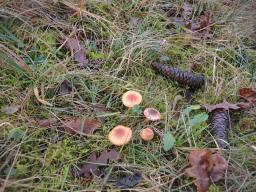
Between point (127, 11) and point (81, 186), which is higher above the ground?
point (127, 11)

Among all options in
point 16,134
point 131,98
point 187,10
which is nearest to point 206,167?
point 131,98

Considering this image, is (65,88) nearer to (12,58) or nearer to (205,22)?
(12,58)

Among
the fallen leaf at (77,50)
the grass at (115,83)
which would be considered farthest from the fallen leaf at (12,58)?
the fallen leaf at (77,50)

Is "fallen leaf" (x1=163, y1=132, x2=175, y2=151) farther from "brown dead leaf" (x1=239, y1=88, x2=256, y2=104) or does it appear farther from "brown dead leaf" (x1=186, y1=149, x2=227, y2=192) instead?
"brown dead leaf" (x1=239, y1=88, x2=256, y2=104)

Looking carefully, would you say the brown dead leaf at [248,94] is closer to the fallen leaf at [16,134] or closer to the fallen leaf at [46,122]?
the fallen leaf at [46,122]

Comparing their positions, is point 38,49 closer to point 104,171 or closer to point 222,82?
point 104,171

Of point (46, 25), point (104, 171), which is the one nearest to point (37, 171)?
point (104, 171)
